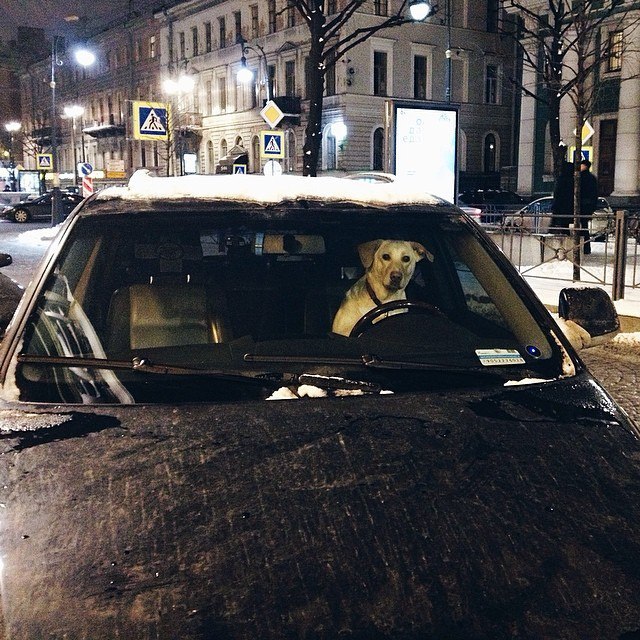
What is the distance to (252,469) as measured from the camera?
1880 millimetres

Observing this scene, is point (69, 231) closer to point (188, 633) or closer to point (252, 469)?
point (252, 469)

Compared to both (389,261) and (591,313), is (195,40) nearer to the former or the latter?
(389,261)

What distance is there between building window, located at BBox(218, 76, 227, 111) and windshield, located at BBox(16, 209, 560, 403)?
5998 centimetres

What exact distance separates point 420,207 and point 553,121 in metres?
28.5

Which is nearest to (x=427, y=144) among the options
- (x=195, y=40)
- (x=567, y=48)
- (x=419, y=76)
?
(x=567, y=48)

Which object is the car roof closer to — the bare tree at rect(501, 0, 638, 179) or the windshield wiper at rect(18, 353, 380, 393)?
the windshield wiper at rect(18, 353, 380, 393)

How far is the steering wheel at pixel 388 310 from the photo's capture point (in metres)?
2.80

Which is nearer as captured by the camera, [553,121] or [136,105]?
[136,105]

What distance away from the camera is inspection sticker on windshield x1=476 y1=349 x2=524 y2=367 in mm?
2504

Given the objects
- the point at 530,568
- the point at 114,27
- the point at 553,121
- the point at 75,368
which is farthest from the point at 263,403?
the point at 114,27

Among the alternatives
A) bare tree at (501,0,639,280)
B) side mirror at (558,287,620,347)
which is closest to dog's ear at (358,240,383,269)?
side mirror at (558,287,620,347)

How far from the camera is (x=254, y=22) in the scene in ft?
189

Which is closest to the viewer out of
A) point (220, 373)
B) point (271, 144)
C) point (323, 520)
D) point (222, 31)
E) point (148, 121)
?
point (323, 520)

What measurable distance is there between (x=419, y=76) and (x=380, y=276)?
176 feet
